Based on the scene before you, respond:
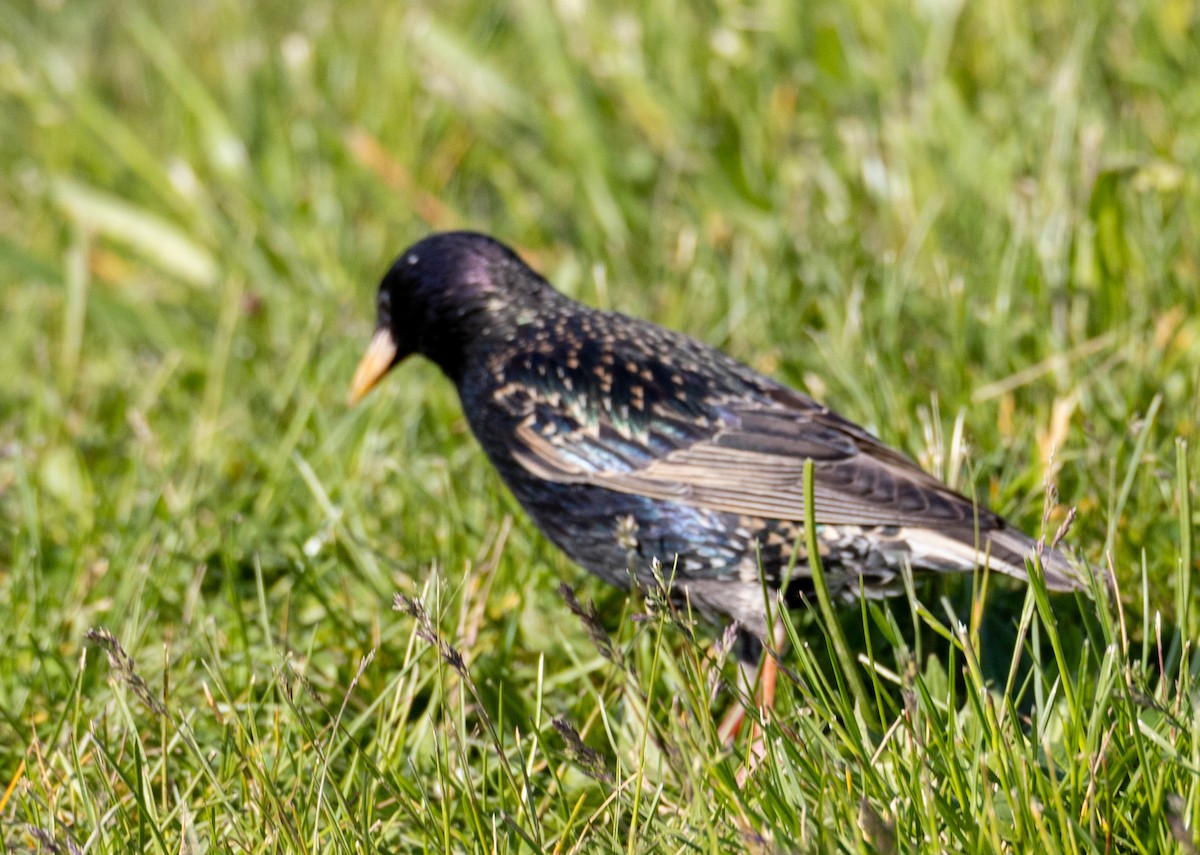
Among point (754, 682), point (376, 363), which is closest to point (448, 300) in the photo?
point (376, 363)

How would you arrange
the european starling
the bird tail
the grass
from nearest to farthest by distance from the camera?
the grass < the bird tail < the european starling

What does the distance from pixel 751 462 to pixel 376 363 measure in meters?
1.31

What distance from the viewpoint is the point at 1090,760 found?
7.16ft

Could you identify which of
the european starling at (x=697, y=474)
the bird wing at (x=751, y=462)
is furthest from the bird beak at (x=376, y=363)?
the bird wing at (x=751, y=462)

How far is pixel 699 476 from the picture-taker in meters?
3.37

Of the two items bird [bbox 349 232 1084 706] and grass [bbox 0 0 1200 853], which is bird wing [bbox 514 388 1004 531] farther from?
grass [bbox 0 0 1200 853]

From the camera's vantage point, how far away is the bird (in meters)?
3.15

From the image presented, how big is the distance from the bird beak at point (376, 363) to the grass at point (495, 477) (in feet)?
0.33

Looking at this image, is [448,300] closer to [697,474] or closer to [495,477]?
[495,477]

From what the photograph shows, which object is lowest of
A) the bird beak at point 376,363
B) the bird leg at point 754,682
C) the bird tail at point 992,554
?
the bird leg at point 754,682

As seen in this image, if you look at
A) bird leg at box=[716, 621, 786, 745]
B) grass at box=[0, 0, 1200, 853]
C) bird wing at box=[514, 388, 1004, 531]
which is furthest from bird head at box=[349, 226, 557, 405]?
bird leg at box=[716, 621, 786, 745]

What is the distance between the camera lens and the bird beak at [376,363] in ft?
13.7

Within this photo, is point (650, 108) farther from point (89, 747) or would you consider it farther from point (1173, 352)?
point (89, 747)

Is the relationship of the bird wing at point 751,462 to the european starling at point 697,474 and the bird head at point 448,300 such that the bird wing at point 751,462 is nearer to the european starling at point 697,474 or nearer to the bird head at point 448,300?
the european starling at point 697,474
